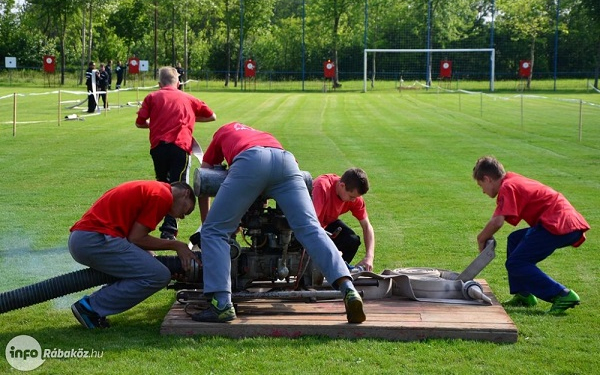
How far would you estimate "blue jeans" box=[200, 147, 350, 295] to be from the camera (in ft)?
22.6

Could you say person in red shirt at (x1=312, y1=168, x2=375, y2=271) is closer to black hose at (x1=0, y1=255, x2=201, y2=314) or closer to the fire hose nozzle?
the fire hose nozzle

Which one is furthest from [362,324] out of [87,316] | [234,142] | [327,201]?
[87,316]

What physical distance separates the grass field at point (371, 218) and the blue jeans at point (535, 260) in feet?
0.69

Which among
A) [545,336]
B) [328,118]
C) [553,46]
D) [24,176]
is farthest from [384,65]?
[545,336]

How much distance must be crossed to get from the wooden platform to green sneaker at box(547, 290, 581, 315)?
649mm

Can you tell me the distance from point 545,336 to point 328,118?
2868 cm

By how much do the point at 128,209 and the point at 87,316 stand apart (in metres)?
0.90

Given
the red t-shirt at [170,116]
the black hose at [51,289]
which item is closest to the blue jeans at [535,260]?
the black hose at [51,289]

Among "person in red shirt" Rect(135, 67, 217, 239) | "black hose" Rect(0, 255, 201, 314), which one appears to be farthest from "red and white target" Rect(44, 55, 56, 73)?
"black hose" Rect(0, 255, 201, 314)

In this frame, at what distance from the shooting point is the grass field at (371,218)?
6.31 metres

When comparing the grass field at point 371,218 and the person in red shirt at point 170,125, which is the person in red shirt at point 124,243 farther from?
the person in red shirt at point 170,125

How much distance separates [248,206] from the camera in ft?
22.8

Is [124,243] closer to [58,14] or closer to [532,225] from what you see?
[532,225]

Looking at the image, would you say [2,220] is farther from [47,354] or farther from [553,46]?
[553,46]
